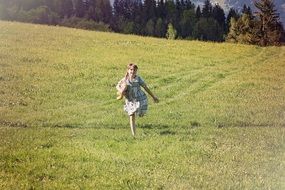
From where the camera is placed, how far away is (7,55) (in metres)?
46.1

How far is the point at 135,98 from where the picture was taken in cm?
2350

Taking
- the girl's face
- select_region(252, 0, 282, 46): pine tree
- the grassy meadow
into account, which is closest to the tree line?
select_region(252, 0, 282, 46): pine tree

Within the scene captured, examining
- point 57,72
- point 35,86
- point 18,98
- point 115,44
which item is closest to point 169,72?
point 57,72

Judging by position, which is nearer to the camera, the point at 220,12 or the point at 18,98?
the point at 18,98

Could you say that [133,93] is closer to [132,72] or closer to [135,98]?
[135,98]

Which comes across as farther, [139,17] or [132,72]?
[139,17]

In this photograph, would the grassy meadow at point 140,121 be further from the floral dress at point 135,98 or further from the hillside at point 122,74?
the floral dress at point 135,98

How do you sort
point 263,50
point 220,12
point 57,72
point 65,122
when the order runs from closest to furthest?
1. point 65,122
2. point 57,72
3. point 263,50
4. point 220,12

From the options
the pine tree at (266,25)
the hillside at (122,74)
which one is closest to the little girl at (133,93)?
the hillside at (122,74)

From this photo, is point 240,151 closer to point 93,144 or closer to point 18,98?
point 93,144

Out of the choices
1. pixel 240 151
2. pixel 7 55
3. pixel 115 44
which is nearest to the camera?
pixel 240 151

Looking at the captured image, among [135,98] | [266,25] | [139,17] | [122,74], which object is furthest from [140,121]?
[139,17]

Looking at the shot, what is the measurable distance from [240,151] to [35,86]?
17.8 meters

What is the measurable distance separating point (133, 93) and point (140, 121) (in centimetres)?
345
